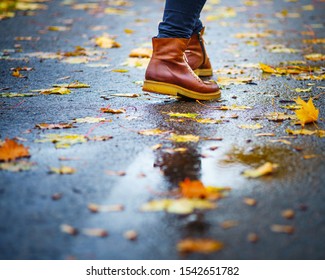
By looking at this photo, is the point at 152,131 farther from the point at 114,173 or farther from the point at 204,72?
the point at 204,72

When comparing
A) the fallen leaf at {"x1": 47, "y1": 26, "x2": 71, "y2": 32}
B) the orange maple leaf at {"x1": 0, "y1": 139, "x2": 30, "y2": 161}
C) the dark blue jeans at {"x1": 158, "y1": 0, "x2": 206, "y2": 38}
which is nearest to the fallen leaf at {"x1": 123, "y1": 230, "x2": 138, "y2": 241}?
the orange maple leaf at {"x1": 0, "y1": 139, "x2": 30, "y2": 161}

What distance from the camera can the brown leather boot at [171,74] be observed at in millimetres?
3588

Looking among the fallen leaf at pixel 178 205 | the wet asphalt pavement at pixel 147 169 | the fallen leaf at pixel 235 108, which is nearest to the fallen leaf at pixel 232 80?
the wet asphalt pavement at pixel 147 169

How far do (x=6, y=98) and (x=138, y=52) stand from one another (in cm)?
179

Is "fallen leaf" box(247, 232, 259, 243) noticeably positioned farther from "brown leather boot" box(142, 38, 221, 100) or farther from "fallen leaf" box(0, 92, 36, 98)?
"fallen leaf" box(0, 92, 36, 98)

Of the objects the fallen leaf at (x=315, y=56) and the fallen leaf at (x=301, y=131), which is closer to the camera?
the fallen leaf at (x=301, y=131)

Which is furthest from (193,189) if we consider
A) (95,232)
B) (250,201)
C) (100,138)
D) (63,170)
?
(100,138)

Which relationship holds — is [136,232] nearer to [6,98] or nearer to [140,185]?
[140,185]

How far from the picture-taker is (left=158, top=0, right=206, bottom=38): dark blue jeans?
3.50 meters

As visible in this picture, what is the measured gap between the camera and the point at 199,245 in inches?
72.7

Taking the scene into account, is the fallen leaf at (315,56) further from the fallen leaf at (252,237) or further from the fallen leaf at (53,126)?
the fallen leaf at (252,237)

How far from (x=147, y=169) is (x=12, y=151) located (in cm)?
58

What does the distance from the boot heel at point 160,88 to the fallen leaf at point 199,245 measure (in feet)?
5.98

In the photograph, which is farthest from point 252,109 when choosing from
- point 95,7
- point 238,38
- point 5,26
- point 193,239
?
point 95,7
